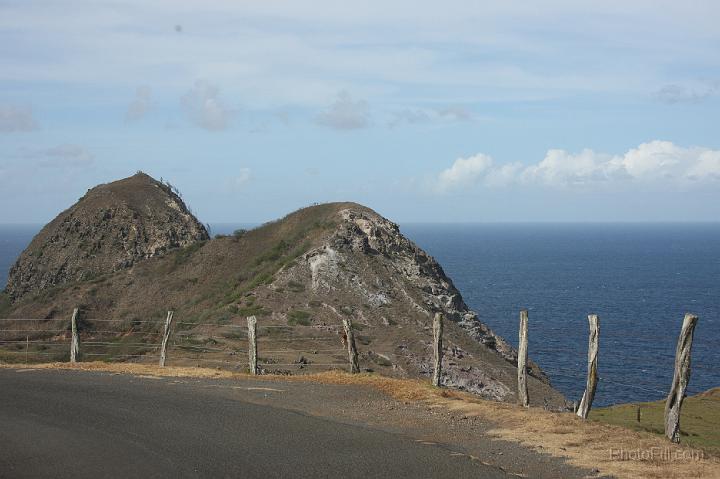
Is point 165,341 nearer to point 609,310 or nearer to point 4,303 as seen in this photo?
point 4,303

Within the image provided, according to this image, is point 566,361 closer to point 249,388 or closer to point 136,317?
point 136,317

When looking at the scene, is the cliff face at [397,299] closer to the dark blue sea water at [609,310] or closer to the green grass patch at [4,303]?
the dark blue sea water at [609,310]

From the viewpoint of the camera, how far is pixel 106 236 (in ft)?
229

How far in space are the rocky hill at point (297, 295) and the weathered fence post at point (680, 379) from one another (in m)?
14.2

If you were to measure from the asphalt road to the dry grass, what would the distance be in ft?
6.43

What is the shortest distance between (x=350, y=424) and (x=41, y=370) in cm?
1182

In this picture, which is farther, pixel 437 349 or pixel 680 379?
pixel 437 349

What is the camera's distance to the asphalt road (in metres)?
12.0

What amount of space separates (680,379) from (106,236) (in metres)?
61.5

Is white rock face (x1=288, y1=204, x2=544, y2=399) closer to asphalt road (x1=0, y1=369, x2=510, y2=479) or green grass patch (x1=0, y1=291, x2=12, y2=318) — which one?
asphalt road (x1=0, y1=369, x2=510, y2=479)

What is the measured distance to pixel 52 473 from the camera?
11.6 m

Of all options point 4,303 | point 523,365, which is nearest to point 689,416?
point 523,365

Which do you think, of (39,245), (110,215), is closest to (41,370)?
(110,215)

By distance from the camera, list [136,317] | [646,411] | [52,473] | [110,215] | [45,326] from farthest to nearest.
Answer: [110,215], [45,326], [136,317], [646,411], [52,473]
